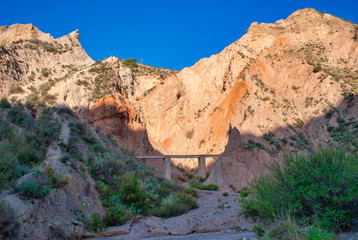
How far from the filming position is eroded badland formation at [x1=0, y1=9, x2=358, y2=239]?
27094 mm

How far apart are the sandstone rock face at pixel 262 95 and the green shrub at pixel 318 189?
22.2 m

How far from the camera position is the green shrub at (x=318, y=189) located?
19.8 ft

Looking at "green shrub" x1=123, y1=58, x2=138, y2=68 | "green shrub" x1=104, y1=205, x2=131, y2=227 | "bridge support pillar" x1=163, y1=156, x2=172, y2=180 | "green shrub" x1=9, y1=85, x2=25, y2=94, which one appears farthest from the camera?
"green shrub" x1=123, y1=58, x2=138, y2=68

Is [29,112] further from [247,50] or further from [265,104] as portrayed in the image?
[247,50]

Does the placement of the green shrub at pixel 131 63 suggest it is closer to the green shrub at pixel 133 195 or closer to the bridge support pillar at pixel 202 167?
the bridge support pillar at pixel 202 167

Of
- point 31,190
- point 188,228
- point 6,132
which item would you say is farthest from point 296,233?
point 6,132

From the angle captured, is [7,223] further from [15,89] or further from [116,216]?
[15,89]

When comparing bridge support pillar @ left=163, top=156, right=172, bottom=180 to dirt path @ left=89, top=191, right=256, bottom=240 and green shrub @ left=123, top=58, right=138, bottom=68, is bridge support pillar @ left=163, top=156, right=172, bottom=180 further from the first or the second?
green shrub @ left=123, top=58, right=138, bottom=68

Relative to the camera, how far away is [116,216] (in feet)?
32.8

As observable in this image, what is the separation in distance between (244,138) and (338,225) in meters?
27.5

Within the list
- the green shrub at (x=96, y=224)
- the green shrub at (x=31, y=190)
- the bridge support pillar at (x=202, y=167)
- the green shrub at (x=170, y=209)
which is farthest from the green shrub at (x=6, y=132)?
the bridge support pillar at (x=202, y=167)

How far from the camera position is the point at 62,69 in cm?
2933

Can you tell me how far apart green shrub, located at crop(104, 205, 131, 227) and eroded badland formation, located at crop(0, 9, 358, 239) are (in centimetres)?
1265

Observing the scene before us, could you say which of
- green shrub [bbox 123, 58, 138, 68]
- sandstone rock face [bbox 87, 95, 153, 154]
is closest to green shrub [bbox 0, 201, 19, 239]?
sandstone rock face [bbox 87, 95, 153, 154]
